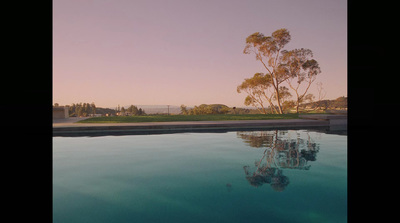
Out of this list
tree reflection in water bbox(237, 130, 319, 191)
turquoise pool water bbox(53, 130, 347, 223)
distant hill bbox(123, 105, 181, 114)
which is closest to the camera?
turquoise pool water bbox(53, 130, 347, 223)

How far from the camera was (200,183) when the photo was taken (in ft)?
14.6

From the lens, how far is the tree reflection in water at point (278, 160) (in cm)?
451

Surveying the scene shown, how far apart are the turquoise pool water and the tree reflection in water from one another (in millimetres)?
21

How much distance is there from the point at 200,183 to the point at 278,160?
2593mm

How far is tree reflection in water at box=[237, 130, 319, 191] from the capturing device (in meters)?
4.51

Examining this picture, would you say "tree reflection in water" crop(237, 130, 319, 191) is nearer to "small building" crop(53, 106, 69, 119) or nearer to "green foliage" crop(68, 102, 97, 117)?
"small building" crop(53, 106, 69, 119)

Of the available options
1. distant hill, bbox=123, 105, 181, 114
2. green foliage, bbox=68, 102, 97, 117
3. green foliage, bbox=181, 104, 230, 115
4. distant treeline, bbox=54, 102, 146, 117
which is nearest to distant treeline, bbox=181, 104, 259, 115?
green foliage, bbox=181, 104, 230, 115

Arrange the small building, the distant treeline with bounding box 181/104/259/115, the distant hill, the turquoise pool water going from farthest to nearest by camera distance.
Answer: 1. the distant treeline with bounding box 181/104/259/115
2. the distant hill
3. the small building
4. the turquoise pool water

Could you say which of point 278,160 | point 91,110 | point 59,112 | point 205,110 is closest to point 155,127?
point 278,160

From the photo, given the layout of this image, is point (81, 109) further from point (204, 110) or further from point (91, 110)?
point (204, 110)

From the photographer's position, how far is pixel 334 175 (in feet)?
15.8
